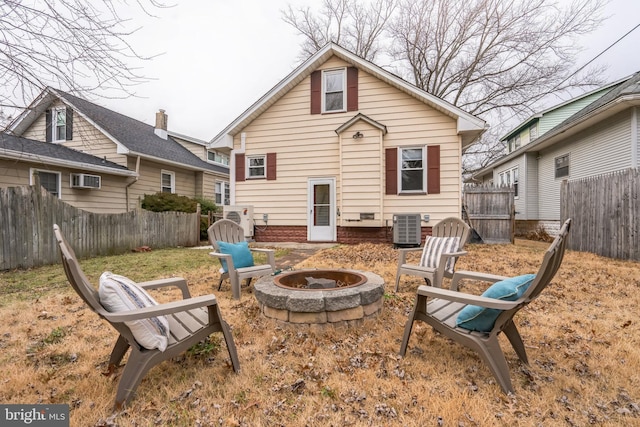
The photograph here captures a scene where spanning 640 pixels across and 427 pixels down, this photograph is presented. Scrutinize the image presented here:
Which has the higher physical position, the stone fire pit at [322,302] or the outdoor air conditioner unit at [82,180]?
the outdoor air conditioner unit at [82,180]

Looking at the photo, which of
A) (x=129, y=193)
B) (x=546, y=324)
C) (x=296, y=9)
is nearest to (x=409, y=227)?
Answer: (x=546, y=324)

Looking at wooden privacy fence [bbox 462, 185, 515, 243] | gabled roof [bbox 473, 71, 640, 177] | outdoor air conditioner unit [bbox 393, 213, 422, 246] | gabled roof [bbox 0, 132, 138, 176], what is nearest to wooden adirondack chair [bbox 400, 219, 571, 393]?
outdoor air conditioner unit [bbox 393, 213, 422, 246]

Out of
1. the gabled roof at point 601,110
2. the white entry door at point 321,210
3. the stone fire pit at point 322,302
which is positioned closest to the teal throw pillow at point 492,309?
the stone fire pit at point 322,302

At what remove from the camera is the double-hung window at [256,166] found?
10164 millimetres

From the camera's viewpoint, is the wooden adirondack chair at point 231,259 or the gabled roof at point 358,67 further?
the gabled roof at point 358,67

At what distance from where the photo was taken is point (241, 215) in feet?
31.8

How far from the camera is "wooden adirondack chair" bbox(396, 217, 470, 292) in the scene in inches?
150

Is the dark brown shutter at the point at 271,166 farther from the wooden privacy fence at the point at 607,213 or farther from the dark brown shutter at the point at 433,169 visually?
the wooden privacy fence at the point at 607,213

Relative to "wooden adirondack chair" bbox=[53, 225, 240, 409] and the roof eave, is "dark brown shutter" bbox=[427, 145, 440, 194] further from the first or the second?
the roof eave

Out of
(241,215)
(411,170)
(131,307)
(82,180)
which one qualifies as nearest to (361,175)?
(411,170)

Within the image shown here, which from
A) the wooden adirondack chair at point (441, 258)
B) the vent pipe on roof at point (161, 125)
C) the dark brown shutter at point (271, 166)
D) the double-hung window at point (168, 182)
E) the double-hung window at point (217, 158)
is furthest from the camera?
the double-hung window at point (217, 158)

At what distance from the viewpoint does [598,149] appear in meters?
9.51

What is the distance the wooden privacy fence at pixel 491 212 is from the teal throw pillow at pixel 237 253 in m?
8.73

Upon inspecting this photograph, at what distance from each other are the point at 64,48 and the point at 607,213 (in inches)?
424
